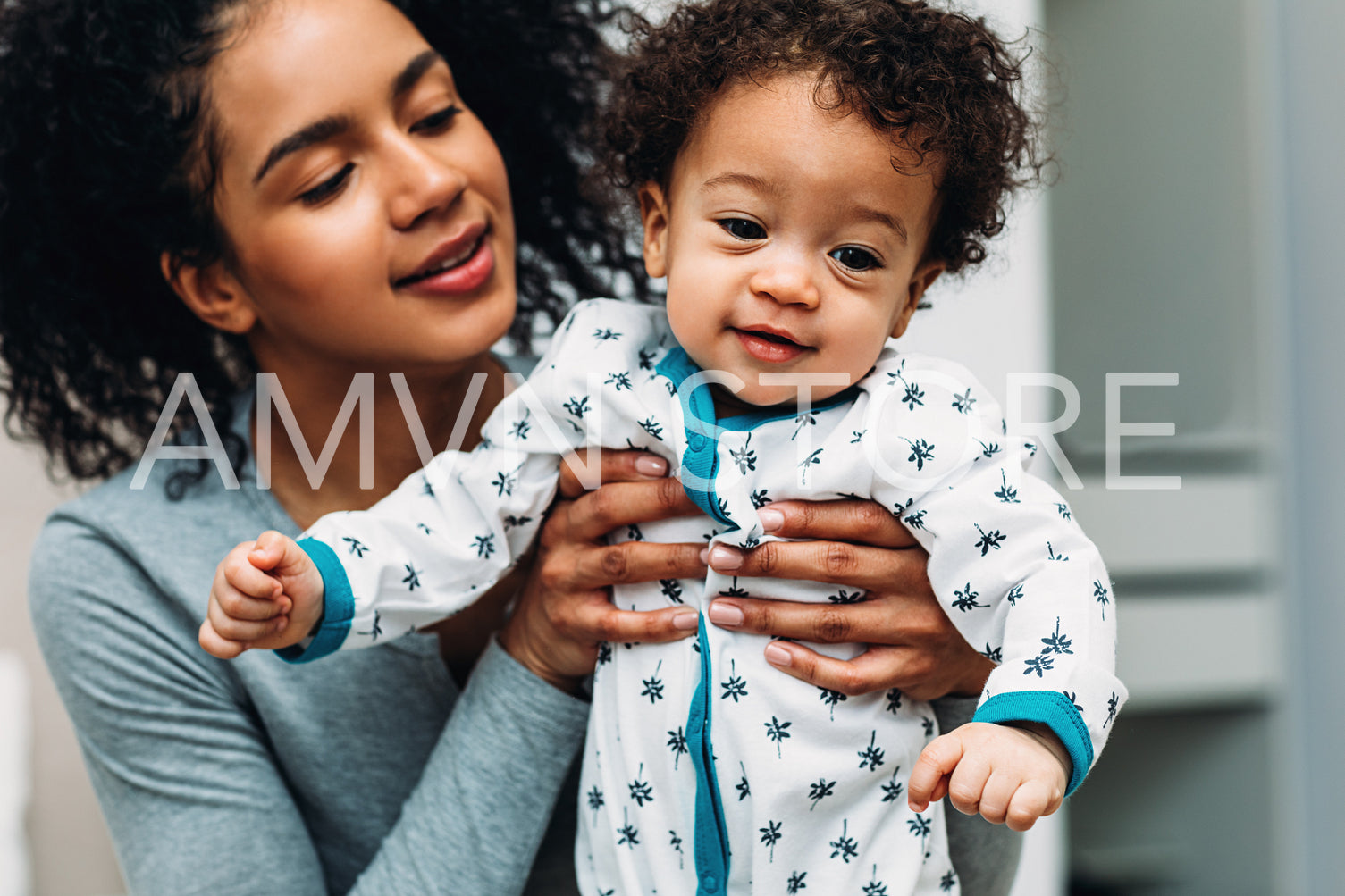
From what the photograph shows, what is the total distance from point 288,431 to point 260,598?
42 centimetres

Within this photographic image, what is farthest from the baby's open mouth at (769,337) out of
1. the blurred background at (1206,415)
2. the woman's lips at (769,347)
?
the blurred background at (1206,415)

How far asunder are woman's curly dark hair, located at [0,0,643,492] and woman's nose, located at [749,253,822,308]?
31cm

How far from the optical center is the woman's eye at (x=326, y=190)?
0.87 meters

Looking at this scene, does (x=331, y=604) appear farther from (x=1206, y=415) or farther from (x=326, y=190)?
(x=1206, y=415)

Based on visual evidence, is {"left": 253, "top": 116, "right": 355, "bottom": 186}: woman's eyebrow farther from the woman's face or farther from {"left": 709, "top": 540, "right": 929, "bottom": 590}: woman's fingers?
{"left": 709, "top": 540, "right": 929, "bottom": 590}: woman's fingers

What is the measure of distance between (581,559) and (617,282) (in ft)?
1.76

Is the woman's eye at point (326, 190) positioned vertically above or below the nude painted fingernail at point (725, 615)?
above

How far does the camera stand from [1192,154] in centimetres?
166

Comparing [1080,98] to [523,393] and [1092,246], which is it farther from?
[523,393]

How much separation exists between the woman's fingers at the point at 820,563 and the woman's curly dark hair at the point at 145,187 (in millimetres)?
383

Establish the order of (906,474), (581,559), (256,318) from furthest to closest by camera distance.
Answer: (256,318), (581,559), (906,474)

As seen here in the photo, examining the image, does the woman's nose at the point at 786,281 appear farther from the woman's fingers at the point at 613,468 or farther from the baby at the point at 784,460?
the woman's fingers at the point at 613,468

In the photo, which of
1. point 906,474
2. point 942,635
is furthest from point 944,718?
point 906,474

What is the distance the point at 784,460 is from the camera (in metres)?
0.70
